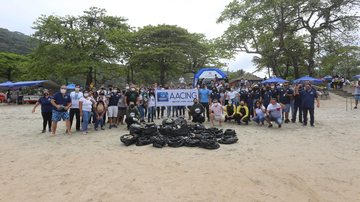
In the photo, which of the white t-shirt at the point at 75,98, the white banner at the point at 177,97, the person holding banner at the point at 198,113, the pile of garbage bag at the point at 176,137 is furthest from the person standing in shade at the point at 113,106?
the person holding banner at the point at 198,113

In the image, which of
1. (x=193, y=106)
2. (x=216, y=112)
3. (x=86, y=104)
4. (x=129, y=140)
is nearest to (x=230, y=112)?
(x=216, y=112)

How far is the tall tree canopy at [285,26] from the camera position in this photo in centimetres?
2954

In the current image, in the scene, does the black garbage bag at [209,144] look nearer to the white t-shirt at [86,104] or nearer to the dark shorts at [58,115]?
the white t-shirt at [86,104]

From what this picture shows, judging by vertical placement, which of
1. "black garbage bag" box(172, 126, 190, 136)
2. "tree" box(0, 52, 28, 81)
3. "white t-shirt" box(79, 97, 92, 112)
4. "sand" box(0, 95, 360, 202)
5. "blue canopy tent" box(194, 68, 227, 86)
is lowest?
"sand" box(0, 95, 360, 202)

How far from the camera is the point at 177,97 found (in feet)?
47.6

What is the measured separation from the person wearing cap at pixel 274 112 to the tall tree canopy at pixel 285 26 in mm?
20023

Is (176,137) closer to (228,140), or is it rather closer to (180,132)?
(180,132)

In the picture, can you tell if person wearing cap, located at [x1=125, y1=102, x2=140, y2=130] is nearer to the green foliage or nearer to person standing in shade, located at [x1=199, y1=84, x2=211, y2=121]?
person standing in shade, located at [x1=199, y1=84, x2=211, y2=121]

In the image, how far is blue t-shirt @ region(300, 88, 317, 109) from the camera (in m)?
12.1

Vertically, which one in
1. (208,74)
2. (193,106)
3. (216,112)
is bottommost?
(216,112)

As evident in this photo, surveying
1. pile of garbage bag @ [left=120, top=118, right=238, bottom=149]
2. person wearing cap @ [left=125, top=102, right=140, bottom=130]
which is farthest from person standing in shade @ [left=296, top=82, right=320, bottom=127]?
person wearing cap @ [left=125, top=102, right=140, bottom=130]

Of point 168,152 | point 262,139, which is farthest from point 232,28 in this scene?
point 168,152

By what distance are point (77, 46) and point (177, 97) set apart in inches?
1078

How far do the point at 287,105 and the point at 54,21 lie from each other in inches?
1270
